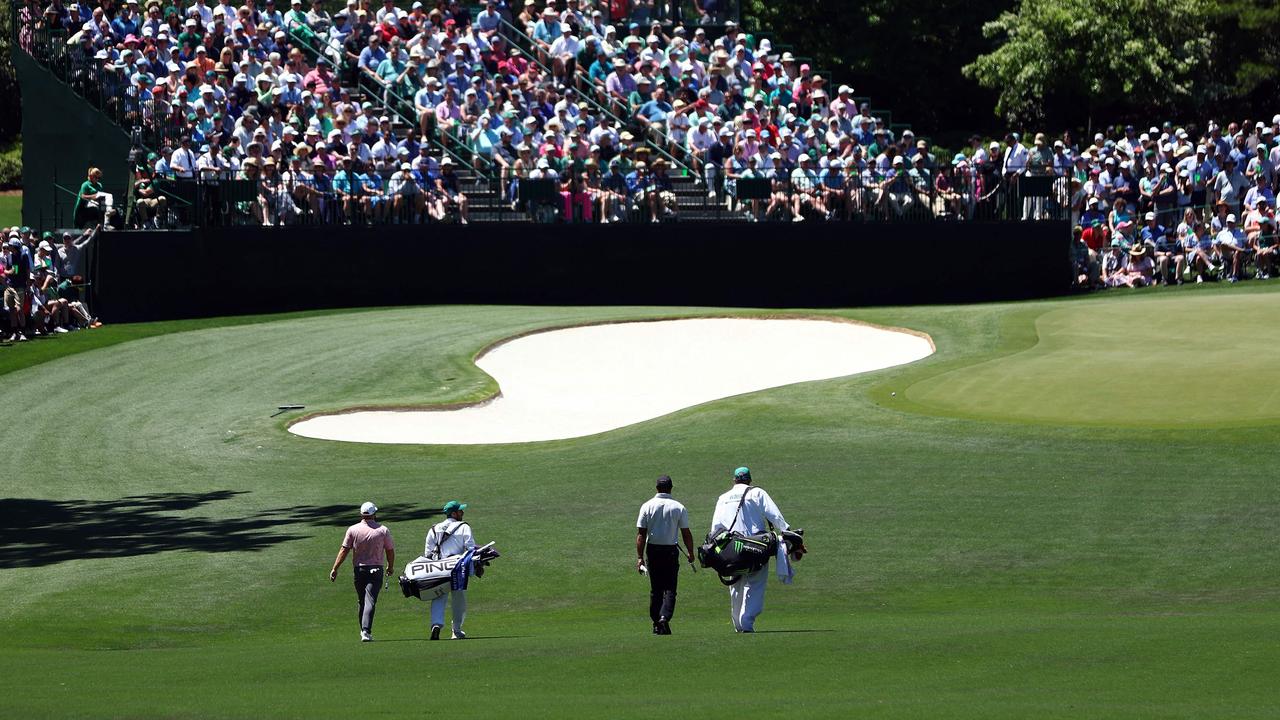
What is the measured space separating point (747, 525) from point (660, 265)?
2372 cm

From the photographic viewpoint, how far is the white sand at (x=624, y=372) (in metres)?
27.6

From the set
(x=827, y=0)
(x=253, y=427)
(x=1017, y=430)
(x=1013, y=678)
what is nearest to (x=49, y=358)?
(x=253, y=427)

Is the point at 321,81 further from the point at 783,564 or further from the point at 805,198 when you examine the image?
the point at 783,564

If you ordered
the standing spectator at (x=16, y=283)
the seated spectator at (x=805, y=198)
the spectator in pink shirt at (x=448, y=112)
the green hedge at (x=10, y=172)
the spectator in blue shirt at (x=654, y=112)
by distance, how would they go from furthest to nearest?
1. the green hedge at (x=10, y=172)
2. the spectator in blue shirt at (x=654, y=112)
3. the spectator in pink shirt at (x=448, y=112)
4. the seated spectator at (x=805, y=198)
5. the standing spectator at (x=16, y=283)

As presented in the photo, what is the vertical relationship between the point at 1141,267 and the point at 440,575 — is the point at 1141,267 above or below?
above

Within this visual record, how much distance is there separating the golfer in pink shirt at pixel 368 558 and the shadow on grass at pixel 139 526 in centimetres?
346

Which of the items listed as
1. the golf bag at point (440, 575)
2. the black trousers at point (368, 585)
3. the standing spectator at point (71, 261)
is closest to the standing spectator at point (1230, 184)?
the standing spectator at point (71, 261)

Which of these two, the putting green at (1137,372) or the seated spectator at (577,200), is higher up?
the seated spectator at (577,200)

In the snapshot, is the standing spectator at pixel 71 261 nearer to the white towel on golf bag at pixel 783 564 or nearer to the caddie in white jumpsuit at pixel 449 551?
the caddie in white jumpsuit at pixel 449 551

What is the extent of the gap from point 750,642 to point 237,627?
5235 millimetres

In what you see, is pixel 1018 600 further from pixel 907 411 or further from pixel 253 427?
pixel 253 427

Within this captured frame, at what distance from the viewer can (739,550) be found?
14891 millimetres

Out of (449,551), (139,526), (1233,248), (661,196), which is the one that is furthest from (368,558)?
(1233,248)

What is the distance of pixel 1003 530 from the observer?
18031 mm
